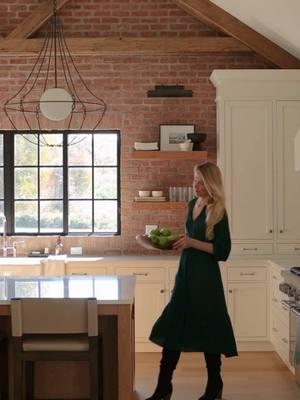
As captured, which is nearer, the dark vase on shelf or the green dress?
the green dress

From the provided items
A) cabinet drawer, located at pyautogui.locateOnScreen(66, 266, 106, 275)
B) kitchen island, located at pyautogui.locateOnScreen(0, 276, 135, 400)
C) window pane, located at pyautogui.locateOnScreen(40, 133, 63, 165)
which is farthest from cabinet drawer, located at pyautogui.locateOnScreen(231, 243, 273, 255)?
kitchen island, located at pyautogui.locateOnScreen(0, 276, 135, 400)

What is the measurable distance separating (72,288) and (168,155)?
2.67m

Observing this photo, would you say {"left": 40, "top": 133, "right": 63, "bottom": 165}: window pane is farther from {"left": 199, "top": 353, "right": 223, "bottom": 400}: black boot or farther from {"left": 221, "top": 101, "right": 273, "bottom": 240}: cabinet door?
{"left": 199, "top": 353, "right": 223, "bottom": 400}: black boot

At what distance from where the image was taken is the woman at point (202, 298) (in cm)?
398

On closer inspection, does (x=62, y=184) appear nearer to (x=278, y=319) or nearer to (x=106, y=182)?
(x=106, y=182)

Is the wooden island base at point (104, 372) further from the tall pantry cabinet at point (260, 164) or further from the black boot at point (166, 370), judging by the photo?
the tall pantry cabinet at point (260, 164)

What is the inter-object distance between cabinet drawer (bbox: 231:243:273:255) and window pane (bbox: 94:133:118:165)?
1.59 meters

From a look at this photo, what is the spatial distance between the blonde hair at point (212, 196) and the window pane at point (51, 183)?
290cm

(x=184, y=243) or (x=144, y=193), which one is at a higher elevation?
(x=144, y=193)

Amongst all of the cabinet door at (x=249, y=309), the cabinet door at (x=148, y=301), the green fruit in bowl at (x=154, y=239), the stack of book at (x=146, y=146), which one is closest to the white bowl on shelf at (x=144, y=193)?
the stack of book at (x=146, y=146)

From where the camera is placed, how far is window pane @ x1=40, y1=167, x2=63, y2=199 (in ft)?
21.8

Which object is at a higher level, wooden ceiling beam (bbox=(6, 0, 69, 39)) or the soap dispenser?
wooden ceiling beam (bbox=(6, 0, 69, 39))

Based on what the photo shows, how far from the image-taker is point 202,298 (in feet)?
13.1

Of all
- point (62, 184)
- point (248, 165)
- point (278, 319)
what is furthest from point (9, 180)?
point (278, 319)
